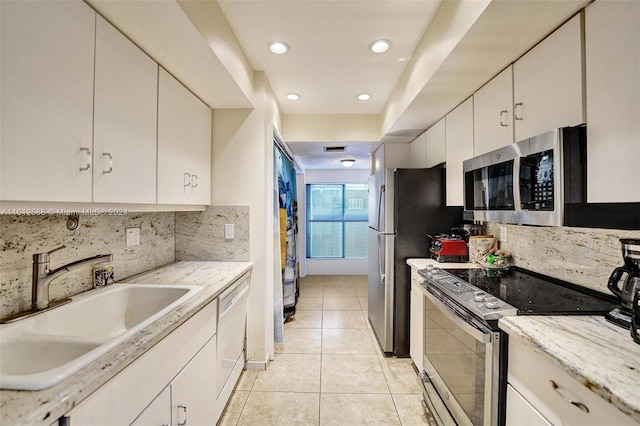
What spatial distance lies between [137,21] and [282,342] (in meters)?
2.54

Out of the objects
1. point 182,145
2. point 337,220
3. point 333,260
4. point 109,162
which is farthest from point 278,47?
point 333,260

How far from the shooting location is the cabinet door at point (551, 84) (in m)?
1.08

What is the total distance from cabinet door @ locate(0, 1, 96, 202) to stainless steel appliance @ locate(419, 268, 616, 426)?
5.76 ft

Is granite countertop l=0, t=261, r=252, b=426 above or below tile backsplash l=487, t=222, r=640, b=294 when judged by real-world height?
below

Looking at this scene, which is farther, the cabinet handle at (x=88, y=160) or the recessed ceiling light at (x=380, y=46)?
the recessed ceiling light at (x=380, y=46)

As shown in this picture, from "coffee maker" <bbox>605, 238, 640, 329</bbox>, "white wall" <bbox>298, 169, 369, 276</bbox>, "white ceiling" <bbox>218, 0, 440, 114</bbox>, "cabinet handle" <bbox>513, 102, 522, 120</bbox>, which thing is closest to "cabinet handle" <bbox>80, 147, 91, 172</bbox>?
"white ceiling" <bbox>218, 0, 440, 114</bbox>

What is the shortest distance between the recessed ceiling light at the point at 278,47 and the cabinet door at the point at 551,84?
4.69ft

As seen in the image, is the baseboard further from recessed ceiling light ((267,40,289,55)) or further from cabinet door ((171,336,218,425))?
recessed ceiling light ((267,40,289,55))

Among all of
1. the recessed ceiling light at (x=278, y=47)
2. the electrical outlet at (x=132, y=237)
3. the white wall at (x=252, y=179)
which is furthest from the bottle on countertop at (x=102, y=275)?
the recessed ceiling light at (x=278, y=47)

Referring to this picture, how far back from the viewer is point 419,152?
9.44ft

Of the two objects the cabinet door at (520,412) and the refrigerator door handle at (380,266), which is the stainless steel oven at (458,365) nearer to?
the cabinet door at (520,412)

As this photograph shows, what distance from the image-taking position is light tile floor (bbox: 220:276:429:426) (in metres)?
1.78

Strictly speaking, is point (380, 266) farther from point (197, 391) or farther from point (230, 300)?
point (197, 391)

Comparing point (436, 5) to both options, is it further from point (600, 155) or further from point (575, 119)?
point (600, 155)
